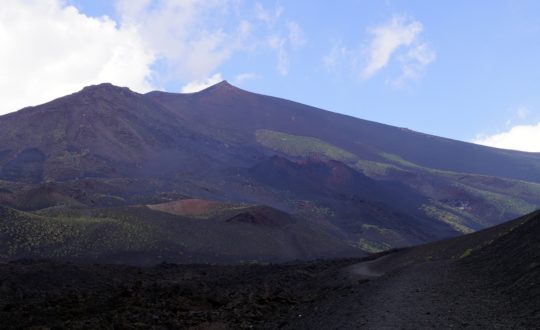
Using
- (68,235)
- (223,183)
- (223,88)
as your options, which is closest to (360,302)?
(68,235)

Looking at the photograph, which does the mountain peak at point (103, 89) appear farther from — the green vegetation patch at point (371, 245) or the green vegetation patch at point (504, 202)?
the green vegetation patch at point (504, 202)

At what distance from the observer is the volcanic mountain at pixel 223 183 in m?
56.4

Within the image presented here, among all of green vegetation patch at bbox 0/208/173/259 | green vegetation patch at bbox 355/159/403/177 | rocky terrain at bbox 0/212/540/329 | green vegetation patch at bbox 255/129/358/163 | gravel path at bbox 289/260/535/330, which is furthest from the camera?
green vegetation patch at bbox 255/129/358/163

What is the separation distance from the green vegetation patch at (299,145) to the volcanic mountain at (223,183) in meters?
0.52

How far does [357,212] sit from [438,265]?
74122mm

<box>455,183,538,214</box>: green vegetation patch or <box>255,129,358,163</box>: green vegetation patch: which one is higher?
<box>255,129,358,163</box>: green vegetation patch

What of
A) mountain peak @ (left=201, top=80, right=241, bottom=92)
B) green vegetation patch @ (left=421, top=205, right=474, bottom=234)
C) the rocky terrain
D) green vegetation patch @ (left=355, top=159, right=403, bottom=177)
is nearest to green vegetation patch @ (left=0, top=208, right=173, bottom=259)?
the rocky terrain

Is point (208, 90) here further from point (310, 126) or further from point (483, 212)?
point (483, 212)

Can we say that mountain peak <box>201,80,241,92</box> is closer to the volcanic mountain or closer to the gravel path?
the volcanic mountain

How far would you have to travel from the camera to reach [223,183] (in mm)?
103438

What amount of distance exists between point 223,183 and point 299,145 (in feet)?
171

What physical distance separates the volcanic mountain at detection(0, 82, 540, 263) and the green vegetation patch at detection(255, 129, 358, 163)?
0.52 m

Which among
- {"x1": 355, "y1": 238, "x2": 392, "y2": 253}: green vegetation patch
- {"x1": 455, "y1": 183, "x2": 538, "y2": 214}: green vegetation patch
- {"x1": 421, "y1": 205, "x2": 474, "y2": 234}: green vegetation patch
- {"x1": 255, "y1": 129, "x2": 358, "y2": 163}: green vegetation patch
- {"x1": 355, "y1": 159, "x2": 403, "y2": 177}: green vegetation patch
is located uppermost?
{"x1": 255, "y1": 129, "x2": 358, "y2": 163}: green vegetation patch

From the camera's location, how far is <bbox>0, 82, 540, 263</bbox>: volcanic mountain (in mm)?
56438
